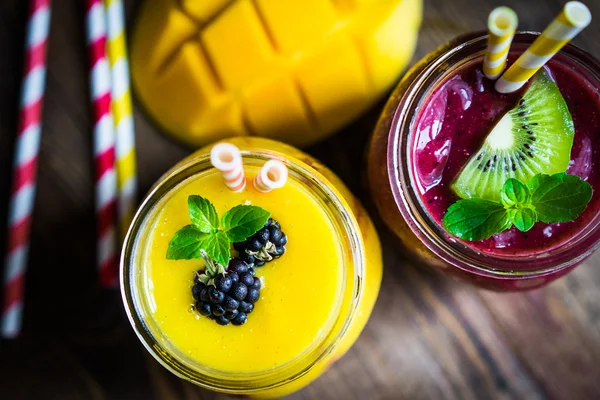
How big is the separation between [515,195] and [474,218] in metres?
0.06

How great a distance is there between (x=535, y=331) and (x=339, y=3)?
2.07 ft

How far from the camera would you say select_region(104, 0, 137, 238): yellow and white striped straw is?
1089 millimetres

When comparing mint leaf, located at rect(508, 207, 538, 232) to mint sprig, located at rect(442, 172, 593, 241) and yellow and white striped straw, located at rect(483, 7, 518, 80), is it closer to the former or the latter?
mint sprig, located at rect(442, 172, 593, 241)

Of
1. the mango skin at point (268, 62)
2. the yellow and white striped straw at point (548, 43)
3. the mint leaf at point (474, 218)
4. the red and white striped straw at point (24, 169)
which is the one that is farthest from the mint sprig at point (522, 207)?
the red and white striped straw at point (24, 169)

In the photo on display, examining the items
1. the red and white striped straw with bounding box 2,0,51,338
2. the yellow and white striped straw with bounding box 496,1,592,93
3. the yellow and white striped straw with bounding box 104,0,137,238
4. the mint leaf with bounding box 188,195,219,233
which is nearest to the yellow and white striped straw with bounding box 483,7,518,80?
the yellow and white striped straw with bounding box 496,1,592,93

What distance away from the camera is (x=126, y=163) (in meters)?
1.09

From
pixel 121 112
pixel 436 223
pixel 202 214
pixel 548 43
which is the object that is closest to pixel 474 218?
pixel 436 223

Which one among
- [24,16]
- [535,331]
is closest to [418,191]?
[535,331]

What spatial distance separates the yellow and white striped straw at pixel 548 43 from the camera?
2.00 ft

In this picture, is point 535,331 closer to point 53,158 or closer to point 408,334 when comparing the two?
point 408,334

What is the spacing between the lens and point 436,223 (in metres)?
0.80

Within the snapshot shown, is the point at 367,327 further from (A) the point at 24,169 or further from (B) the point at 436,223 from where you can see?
(A) the point at 24,169

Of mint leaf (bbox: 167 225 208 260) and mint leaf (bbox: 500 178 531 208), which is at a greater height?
mint leaf (bbox: 500 178 531 208)

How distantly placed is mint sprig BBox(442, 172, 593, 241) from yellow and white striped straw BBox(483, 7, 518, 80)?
0.14 metres
